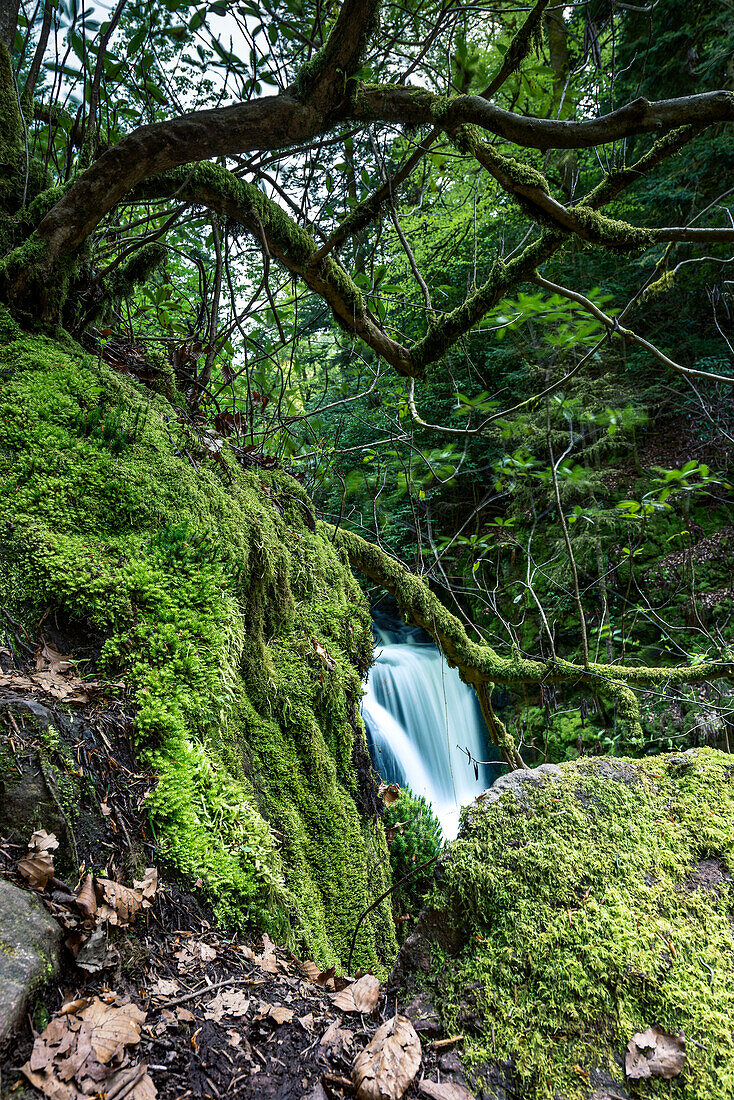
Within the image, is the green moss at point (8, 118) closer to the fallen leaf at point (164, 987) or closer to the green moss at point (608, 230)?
the green moss at point (608, 230)

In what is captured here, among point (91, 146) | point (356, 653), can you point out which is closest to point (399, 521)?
point (356, 653)

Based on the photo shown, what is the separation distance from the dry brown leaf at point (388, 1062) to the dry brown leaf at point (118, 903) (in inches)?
25.3

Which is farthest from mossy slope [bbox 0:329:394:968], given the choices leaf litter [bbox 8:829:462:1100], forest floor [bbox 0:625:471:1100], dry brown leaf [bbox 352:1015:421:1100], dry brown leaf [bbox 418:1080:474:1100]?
dry brown leaf [bbox 418:1080:474:1100]

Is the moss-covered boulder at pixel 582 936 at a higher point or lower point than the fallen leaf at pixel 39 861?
lower

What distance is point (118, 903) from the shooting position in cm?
130

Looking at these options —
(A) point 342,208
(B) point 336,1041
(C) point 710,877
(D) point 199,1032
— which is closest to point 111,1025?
(D) point 199,1032

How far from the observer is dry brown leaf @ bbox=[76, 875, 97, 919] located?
1214 mm

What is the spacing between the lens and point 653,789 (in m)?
1.62

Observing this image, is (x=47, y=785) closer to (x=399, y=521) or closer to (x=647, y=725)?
(x=647, y=725)

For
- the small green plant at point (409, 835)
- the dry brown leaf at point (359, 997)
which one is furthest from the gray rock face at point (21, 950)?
the small green plant at point (409, 835)

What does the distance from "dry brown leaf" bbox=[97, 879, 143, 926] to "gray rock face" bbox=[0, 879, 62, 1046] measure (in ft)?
0.49

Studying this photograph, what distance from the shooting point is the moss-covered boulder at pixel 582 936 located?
102 centimetres

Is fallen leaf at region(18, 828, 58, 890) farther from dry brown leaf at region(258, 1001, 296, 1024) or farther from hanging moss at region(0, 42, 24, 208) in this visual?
hanging moss at region(0, 42, 24, 208)

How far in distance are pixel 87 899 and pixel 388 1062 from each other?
2.57 feet
